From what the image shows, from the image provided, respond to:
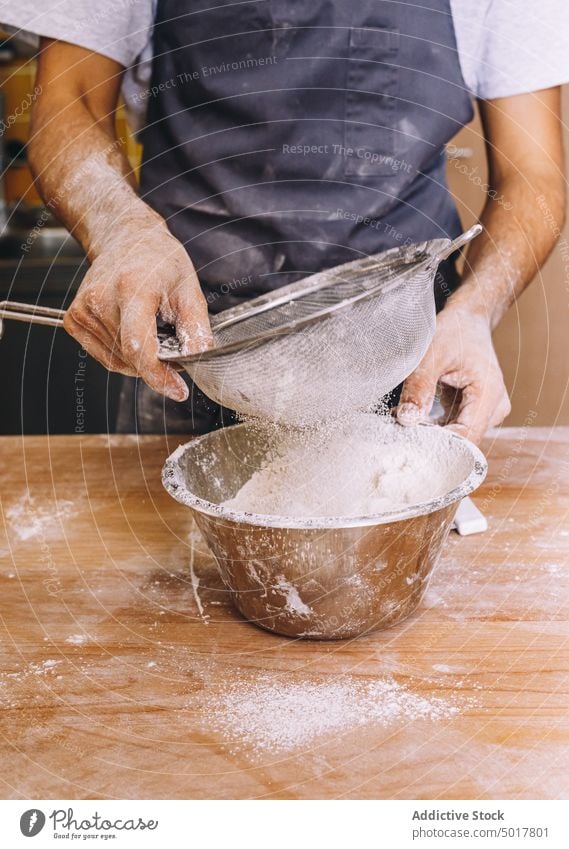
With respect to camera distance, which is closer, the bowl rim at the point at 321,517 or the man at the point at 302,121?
the bowl rim at the point at 321,517

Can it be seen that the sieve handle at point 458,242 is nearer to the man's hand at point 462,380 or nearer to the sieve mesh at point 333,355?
the sieve mesh at point 333,355

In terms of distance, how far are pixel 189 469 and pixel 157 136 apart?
17.1 inches

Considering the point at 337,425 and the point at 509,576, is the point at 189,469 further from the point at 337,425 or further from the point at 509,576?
the point at 509,576

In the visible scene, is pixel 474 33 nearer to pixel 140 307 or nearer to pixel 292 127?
pixel 292 127

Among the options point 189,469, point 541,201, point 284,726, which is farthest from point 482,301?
point 284,726

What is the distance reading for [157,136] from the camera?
81 cm

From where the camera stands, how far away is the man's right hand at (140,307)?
1.66 ft

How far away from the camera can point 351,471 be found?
1.84ft

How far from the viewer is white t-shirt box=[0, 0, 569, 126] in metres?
0.74

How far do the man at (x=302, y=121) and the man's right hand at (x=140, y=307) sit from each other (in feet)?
0.57

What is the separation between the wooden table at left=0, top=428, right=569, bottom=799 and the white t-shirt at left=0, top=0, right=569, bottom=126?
43 centimetres
